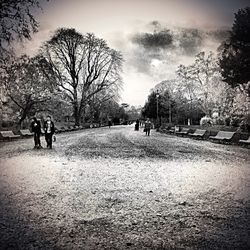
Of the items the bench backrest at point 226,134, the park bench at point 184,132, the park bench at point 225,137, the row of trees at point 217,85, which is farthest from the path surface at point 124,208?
the park bench at point 184,132

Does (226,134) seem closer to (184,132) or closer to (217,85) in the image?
(184,132)

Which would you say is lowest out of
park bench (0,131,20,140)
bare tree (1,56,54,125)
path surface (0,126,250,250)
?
path surface (0,126,250,250)

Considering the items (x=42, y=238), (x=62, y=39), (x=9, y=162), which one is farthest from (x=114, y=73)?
(x=42, y=238)

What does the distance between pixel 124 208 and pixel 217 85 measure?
40.2 m

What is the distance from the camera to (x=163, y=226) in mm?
4363

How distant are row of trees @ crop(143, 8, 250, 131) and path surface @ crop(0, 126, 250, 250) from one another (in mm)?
18794

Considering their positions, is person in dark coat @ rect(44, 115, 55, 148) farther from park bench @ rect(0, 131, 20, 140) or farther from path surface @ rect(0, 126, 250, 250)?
park bench @ rect(0, 131, 20, 140)

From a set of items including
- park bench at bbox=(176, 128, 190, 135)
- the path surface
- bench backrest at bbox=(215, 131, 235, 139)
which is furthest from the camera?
A: park bench at bbox=(176, 128, 190, 135)

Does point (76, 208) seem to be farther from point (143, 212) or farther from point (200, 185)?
point (200, 185)

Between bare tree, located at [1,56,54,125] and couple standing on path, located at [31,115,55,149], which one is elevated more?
bare tree, located at [1,56,54,125]

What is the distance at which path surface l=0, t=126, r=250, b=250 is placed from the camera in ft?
12.6

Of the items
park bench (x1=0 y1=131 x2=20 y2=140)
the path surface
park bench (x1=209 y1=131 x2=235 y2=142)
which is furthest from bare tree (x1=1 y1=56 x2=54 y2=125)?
the path surface

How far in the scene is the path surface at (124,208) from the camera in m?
3.85

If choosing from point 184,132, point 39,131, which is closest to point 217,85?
point 184,132
